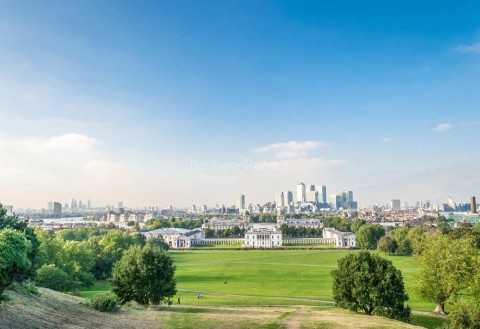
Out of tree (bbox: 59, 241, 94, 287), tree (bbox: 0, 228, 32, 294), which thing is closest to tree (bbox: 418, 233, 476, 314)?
tree (bbox: 0, 228, 32, 294)

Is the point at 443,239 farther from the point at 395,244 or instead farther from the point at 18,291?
the point at 395,244

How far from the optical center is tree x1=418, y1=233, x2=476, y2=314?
42.1 m

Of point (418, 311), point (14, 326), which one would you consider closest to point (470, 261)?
point (418, 311)

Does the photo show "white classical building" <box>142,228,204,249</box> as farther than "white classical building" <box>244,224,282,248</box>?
Yes

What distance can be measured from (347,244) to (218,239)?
53.0 meters

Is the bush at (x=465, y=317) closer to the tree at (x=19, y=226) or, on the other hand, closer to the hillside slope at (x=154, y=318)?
the hillside slope at (x=154, y=318)

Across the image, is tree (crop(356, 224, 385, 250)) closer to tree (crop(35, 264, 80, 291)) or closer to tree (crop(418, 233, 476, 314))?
tree (crop(418, 233, 476, 314))

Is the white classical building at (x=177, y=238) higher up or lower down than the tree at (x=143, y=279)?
lower down

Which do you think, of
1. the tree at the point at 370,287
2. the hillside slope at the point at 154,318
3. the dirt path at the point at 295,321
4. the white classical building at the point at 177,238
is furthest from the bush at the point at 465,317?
the white classical building at the point at 177,238

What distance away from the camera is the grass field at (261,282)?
4794cm

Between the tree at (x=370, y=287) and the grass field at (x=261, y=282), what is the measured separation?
25.4 feet

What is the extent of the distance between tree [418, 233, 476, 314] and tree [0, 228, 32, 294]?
40.7 metres

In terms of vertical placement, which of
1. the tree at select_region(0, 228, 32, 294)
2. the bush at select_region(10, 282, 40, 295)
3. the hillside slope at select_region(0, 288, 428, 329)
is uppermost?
the tree at select_region(0, 228, 32, 294)

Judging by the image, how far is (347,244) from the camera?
14225cm
